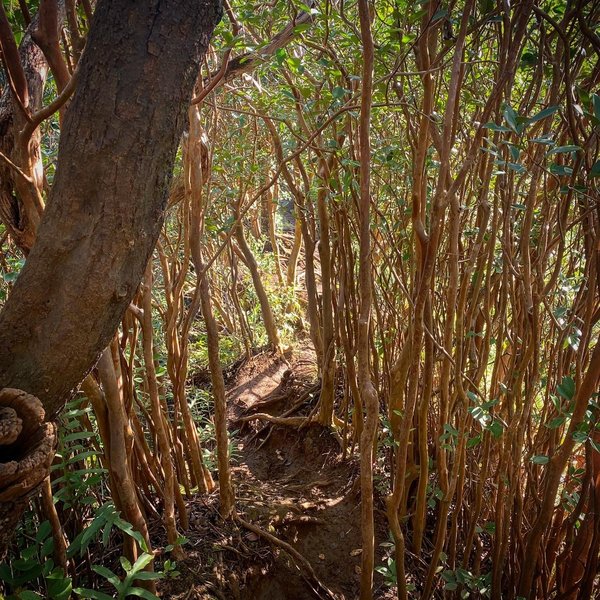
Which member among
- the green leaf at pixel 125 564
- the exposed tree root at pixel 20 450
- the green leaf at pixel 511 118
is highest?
the green leaf at pixel 511 118

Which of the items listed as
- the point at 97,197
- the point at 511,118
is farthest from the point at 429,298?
the point at 97,197

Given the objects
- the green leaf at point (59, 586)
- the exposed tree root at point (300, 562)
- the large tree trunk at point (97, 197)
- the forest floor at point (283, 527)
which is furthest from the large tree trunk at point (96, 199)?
the exposed tree root at point (300, 562)

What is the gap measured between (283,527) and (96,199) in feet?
6.97

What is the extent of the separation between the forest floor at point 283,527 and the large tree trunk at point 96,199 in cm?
142

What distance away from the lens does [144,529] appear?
1687 millimetres

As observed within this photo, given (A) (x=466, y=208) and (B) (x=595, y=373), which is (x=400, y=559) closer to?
(B) (x=595, y=373)

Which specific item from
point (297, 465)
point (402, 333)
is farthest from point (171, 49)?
point (297, 465)

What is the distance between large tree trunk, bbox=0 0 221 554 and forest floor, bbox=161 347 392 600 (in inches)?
55.7

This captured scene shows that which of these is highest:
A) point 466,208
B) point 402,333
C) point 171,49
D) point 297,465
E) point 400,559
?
point 171,49

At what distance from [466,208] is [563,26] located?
0.60 metres

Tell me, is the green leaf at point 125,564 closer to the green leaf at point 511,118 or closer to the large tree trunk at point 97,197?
the large tree trunk at point 97,197

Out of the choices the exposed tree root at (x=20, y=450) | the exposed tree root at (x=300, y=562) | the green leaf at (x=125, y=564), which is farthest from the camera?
the exposed tree root at (x=300, y=562)

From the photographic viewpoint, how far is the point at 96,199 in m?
0.91

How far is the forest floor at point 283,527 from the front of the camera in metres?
2.16
